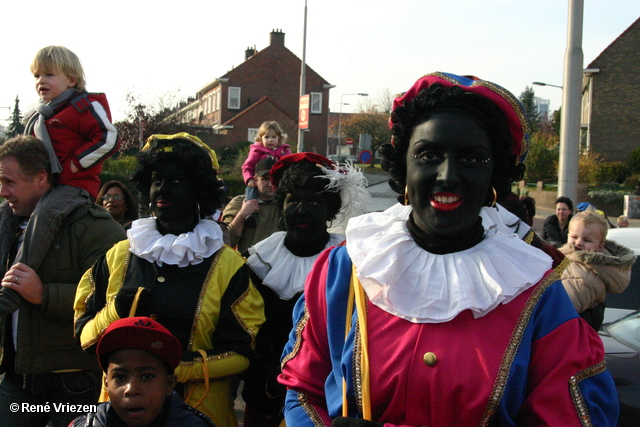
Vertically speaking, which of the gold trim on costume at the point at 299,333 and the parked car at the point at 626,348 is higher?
the gold trim on costume at the point at 299,333

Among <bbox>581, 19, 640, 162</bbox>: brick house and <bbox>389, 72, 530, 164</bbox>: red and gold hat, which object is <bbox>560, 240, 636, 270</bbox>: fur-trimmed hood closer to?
<bbox>389, 72, 530, 164</bbox>: red and gold hat

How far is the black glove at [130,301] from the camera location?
251cm

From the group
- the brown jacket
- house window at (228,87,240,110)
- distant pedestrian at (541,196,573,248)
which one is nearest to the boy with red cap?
the brown jacket

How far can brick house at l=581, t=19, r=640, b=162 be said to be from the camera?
35.0m

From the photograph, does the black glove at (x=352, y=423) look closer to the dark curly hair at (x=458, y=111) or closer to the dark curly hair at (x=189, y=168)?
the dark curly hair at (x=458, y=111)

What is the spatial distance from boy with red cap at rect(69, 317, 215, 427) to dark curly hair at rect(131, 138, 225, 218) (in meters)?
0.91

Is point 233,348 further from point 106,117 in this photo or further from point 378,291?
point 106,117

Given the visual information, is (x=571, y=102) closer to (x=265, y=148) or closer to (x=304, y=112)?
(x=265, y=148)

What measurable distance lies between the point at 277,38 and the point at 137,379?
150ft

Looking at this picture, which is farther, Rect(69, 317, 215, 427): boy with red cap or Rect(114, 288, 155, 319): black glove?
Rect(114, 288, 155, 319): black glove

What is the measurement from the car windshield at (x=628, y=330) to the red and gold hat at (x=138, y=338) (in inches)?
119

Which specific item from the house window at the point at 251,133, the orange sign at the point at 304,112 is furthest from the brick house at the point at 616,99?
the orange sign at the point at 304,112

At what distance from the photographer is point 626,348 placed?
3.85 m

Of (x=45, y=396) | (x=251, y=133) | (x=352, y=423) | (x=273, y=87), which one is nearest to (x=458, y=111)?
(x=352, y=423)
